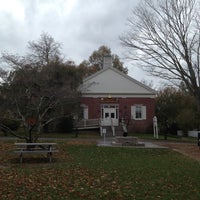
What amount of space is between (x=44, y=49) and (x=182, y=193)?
150ft

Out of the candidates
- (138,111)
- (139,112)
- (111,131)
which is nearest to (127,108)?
(138,111)

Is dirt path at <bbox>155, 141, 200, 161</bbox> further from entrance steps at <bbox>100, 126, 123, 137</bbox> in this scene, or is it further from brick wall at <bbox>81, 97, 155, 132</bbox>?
brick wall at <bbox>81, 97, 155, 132</bbox>

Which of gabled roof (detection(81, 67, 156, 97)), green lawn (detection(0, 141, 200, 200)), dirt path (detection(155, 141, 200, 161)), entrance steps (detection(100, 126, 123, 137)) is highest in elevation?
gabled roof (detection(81, 67, 156, 97))

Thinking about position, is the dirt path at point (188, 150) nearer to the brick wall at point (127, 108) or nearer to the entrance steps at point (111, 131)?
the entrance steps at point (111, 131)

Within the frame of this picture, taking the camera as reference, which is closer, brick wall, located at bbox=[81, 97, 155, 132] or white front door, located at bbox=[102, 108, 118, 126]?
white front door, located at bbox=[102, 108, 118, 126]

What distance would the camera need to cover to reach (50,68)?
37.9 meters

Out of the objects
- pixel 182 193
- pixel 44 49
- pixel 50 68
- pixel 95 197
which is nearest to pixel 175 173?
pixel 182 193

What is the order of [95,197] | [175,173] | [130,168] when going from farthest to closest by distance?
[130,168] < [175,173] < [95,197]

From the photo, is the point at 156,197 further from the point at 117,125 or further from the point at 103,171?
the point at 117,125

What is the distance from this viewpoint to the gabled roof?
4753 centimetres

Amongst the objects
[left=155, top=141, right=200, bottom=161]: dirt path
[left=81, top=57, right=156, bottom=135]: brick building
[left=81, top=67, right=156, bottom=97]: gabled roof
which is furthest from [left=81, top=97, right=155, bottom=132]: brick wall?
[left=155, top=141, right=200, bottom=161]: dirt path

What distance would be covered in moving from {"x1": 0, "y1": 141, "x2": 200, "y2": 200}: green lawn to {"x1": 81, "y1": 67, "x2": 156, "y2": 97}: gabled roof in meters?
29.8

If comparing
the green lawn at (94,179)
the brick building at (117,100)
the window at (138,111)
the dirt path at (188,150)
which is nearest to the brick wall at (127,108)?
the brick building at (117,100)

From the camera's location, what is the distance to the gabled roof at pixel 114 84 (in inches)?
1871
